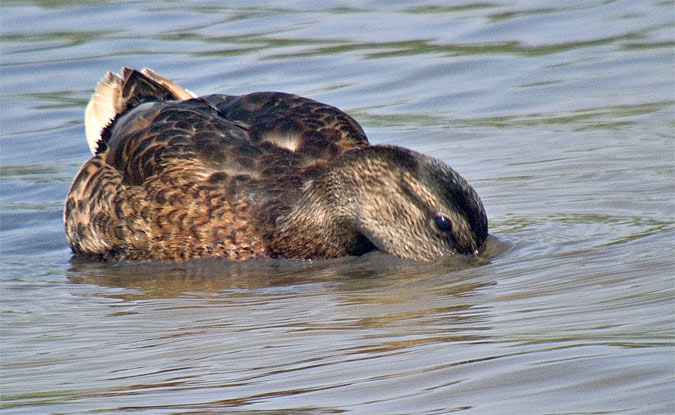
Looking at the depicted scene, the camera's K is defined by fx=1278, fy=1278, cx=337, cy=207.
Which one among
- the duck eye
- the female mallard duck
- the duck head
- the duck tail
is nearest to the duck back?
the female mallard duck

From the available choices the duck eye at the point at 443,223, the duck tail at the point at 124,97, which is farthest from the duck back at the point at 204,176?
the duck eye at the point at 443,223

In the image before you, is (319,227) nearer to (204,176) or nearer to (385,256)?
(385,256)

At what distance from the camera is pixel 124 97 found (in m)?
8.67

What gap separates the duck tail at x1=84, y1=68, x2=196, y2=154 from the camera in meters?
8.67

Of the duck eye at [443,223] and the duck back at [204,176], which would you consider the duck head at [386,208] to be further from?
the duck back at [204,176]

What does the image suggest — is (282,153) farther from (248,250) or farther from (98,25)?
(98,25)

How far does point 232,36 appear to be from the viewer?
1345 centimetres

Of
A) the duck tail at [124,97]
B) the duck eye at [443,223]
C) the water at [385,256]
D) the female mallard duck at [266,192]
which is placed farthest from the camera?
the duck tail at [124,97]

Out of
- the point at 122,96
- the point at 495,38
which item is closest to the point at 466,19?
the point at 495,38

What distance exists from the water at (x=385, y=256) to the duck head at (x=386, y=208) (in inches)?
6.2

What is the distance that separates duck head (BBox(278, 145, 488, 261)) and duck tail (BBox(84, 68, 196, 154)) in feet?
5.89

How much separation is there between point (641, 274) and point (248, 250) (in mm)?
2467

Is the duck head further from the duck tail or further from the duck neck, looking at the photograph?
the duck tail

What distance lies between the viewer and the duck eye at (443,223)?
22.5 ft
